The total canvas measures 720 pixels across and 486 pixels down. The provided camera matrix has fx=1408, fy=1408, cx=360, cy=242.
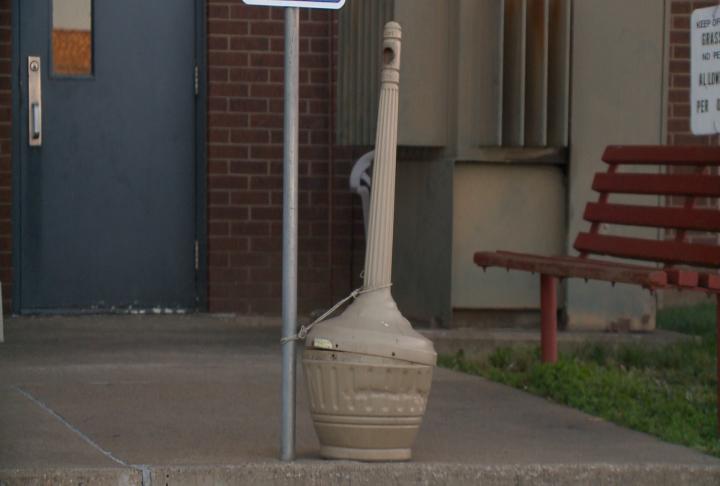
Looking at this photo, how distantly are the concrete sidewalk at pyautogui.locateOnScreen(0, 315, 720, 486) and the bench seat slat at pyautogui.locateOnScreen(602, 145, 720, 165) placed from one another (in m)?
1.33

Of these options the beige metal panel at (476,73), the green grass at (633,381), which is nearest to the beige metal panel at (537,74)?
the beige metal panel at (476,73)

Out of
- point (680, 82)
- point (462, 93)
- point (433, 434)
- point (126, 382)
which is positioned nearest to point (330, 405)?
point (433, 434)

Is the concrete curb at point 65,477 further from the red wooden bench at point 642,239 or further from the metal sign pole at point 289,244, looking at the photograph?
the red wooden bench at point 642,239

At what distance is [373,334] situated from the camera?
190 inches

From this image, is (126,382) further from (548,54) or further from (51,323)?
(548,54)

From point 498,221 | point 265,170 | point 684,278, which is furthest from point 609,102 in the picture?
point 684,278

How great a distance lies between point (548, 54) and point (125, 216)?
122 inches

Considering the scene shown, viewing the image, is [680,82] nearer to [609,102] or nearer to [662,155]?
[609,102]

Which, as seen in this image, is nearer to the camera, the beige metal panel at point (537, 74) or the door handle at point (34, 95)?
the beige metal panel at point (537, 74)

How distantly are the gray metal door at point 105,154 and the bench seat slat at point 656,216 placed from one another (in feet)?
10.5

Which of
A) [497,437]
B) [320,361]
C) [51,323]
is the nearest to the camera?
[320,361]

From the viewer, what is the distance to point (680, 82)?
10.2 metres

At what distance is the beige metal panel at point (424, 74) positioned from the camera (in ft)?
26.2

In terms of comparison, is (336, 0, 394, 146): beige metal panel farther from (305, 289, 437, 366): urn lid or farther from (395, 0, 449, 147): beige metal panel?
(305, 289, 437, 366): urn lid
